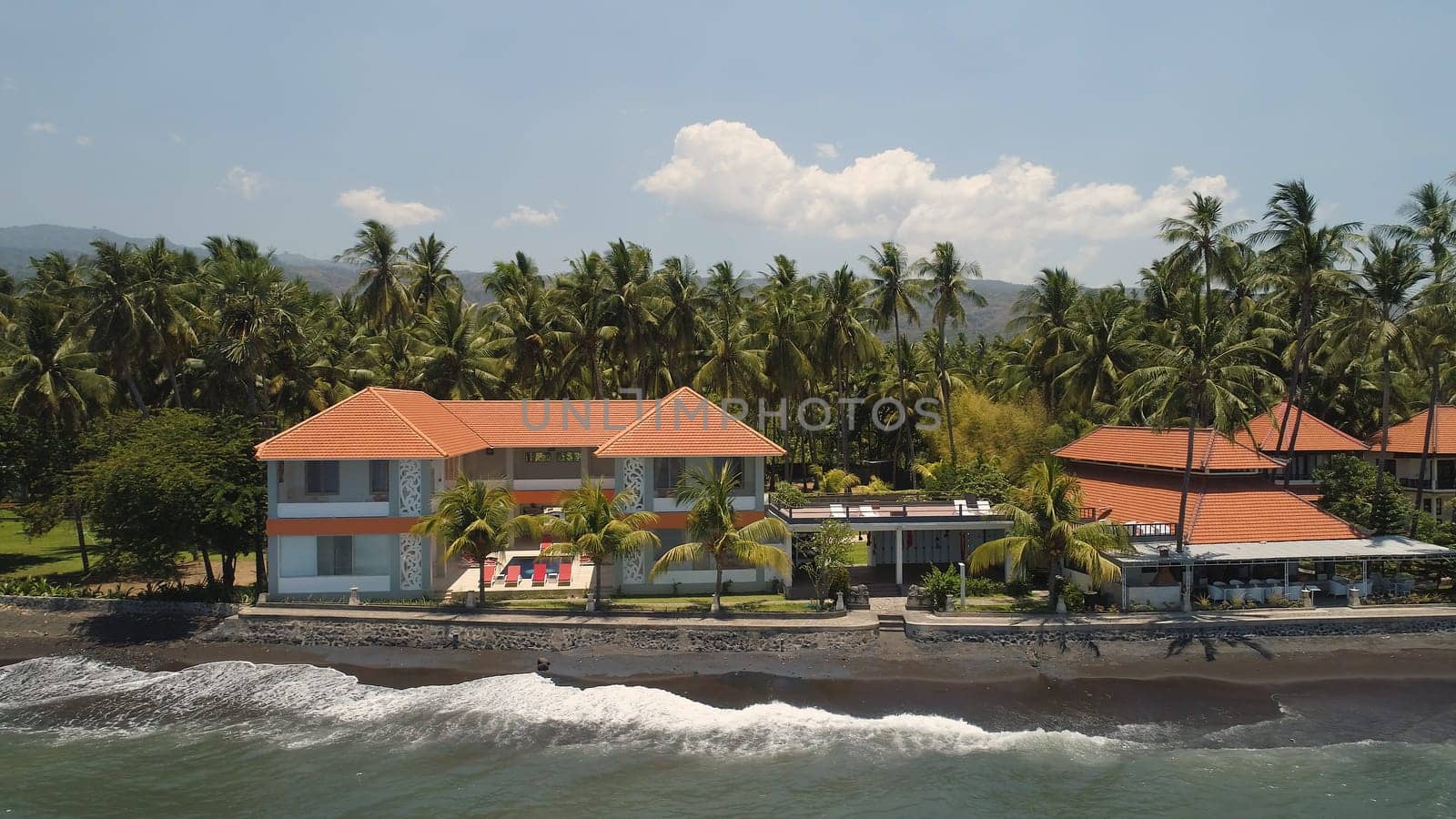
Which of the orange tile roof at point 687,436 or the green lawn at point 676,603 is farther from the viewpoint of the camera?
the orange tile roof at point 687,436

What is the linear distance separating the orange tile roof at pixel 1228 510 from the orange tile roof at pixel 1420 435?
47.8ft

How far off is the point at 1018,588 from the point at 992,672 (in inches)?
207

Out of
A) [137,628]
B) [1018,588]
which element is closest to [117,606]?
[137,628]

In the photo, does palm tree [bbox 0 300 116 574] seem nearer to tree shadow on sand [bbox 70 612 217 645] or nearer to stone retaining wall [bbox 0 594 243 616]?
stone retaining wall [bbox 0 594 243 616]

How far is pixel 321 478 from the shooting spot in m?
28.5

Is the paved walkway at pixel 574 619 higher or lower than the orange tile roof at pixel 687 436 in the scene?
lower

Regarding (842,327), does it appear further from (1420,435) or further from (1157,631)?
(1420,435)

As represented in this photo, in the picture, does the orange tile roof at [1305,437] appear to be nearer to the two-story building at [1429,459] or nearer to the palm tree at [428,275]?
the two-story building at [1429,459]

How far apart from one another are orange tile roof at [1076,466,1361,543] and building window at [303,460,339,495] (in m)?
24.7

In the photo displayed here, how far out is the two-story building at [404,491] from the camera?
1062 inches

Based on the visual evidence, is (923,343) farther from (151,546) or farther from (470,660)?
(151,546)

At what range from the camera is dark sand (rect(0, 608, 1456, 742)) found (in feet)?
68.5

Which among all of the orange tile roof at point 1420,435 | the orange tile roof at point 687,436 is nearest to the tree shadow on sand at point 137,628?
Answer: the orange tile roof at point 687,436

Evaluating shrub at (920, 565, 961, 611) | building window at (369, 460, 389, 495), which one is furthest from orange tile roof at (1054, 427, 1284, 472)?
building window at (369, 460, 389, 495)
